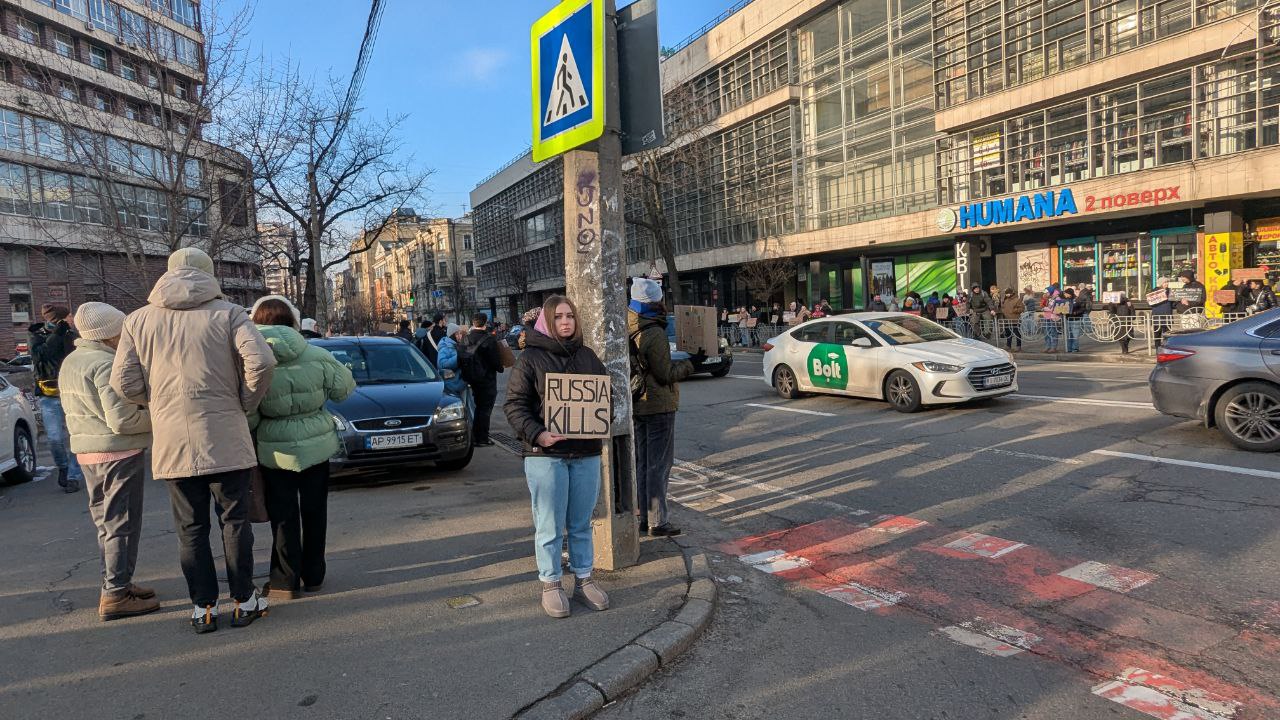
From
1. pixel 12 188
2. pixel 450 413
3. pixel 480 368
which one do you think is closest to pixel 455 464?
pixel 450 413

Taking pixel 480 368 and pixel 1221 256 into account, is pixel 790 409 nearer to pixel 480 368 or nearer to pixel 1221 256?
pixel 480 368

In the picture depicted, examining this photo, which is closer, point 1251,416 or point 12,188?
point 1251,416

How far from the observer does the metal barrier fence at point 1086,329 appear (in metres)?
16.9

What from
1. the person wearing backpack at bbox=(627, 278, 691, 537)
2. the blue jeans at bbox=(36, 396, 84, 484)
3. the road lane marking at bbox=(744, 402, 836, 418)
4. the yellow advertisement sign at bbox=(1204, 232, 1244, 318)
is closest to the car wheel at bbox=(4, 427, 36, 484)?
the blue jeans at bbox=(36, 396, 84, 484)

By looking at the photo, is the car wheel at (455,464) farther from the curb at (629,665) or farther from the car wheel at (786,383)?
the car wheel at (786,383)

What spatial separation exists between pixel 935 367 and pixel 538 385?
26.5ft

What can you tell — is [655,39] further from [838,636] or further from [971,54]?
[971,54]

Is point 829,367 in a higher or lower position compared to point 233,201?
lower

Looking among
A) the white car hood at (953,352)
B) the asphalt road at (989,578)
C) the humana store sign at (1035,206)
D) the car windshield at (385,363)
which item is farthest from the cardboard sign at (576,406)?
the humana store sign at (1035,206)

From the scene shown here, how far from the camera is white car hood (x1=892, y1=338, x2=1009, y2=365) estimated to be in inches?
416

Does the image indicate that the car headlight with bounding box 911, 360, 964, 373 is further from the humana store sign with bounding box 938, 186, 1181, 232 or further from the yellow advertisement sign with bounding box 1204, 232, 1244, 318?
the humana store sign with bounding box 938, 186, 1181, 232

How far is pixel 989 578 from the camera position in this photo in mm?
4574

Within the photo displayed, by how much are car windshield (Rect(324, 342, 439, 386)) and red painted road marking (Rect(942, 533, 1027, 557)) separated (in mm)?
5934

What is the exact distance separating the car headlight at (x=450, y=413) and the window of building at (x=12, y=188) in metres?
37.1
